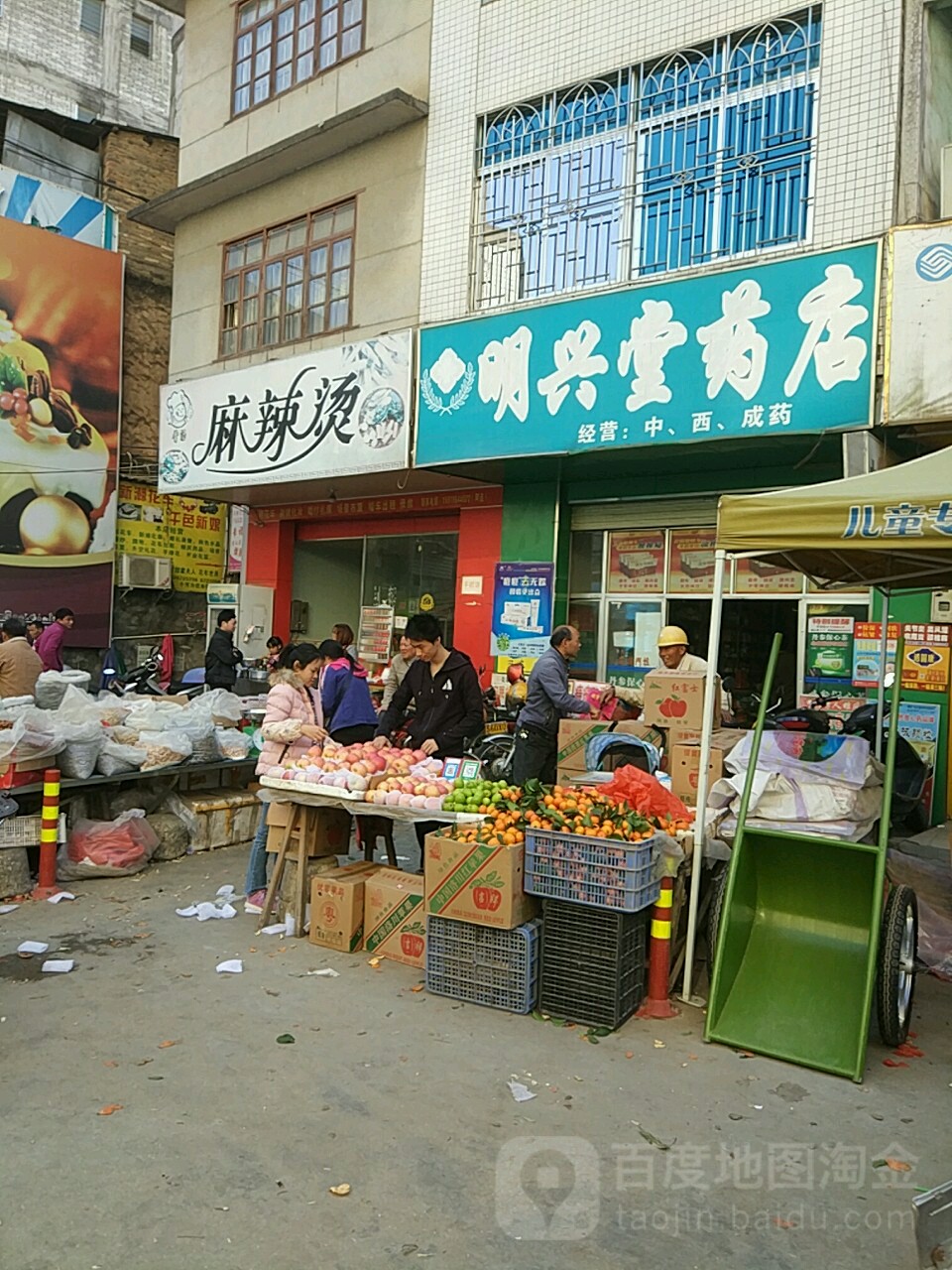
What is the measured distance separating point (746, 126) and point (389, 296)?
187 inches

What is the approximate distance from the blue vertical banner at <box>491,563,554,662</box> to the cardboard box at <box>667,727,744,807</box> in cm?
491

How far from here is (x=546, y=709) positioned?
758cm

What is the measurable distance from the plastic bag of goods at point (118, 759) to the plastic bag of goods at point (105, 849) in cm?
38

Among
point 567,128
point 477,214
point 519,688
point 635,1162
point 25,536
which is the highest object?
point 567,128

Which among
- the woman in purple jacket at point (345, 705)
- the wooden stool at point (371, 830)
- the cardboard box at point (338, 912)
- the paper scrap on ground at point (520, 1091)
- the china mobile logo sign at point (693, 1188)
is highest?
the woman in purple jacket at point (345, 705)

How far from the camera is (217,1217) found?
10.00ft

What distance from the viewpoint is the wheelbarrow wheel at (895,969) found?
4.42m

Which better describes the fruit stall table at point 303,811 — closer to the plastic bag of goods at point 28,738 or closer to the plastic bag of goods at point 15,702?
the plastic bag of goods at point 28,738

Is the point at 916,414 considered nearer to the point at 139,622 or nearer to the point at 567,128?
the point at 567,128

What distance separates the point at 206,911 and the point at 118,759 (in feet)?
5.65

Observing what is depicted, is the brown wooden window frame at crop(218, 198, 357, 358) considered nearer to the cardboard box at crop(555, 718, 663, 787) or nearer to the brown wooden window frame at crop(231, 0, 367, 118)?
the brown wooden window frame at crop(231, 0, 367, 118)

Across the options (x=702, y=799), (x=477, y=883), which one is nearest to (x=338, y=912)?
(x=477, y=883)

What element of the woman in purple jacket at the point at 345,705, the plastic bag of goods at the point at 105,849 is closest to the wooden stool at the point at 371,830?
the woman in purple jacket at the point at 345,705

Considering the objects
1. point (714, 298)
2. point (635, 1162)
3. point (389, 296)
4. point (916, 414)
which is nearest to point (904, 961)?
point (635, 1162)
